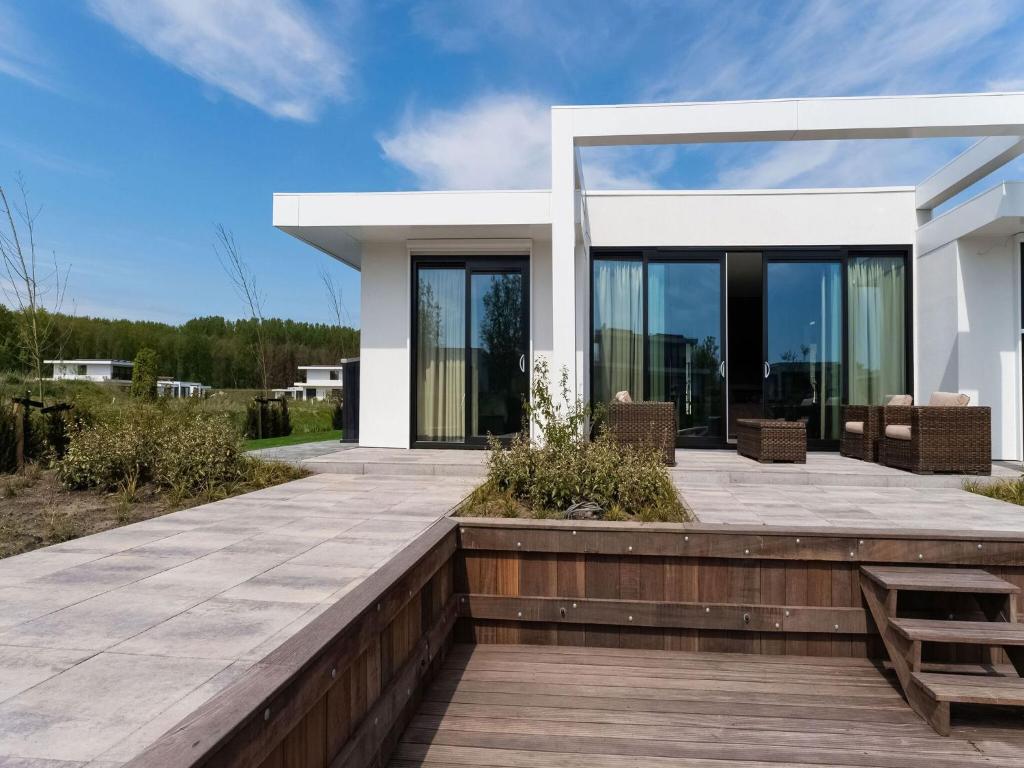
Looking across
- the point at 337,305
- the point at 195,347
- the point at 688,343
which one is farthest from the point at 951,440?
the point at 195,347

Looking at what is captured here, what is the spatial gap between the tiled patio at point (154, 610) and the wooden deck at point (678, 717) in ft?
2.30

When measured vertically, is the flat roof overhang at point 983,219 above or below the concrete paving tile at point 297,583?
above

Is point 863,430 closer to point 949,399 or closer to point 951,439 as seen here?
point 949,399

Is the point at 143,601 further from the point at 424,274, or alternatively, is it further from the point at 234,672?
the point at 424,274

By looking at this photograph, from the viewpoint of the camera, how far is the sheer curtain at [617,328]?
25.6 ft

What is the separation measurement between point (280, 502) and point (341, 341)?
10.4m

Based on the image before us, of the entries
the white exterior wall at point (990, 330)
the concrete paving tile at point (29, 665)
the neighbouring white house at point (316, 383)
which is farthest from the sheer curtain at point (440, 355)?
the neighbouring white house at point (316, 383)

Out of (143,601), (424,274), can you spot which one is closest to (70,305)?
Result: (424,274)

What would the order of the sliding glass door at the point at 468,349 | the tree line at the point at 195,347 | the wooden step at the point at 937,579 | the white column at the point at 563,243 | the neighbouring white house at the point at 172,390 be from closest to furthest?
1. the wooden step at the point at 937,579
2. the white column at the point at 563,243
3. the sliding glass door at the point at 468,349
4. the neighbouring white house at the point at 172,390
5. the tree line at the point at 195,347

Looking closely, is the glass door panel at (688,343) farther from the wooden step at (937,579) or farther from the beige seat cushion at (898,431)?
the wooden step at (937,579)

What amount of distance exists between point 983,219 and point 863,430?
2392 millimetres

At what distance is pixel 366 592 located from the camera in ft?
6.75

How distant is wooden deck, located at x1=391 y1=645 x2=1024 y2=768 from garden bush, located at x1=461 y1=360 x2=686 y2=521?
0.78 m

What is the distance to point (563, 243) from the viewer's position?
5.86 meters
